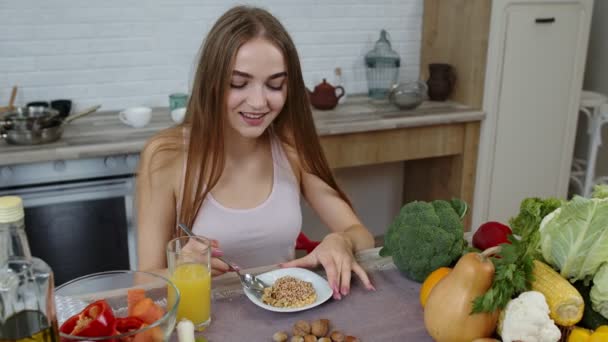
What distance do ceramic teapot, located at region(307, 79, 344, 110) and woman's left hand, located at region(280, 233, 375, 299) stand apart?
1.51m

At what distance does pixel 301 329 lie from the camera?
97cm

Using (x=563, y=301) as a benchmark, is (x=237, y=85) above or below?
above

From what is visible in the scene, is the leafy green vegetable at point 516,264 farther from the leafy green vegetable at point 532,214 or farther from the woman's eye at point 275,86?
the woman's eye at point 275,86

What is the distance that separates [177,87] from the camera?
9.27ft

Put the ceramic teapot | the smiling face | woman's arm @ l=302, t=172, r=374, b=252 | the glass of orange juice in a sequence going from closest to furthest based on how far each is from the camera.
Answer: the glass of orange juice, the smiling face, woman's arm @ l=302, t=172, r=374, b=252, the ceramic teapot

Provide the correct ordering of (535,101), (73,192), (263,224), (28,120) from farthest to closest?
(535,101) < (73,192) < (28,120) < (263,224)

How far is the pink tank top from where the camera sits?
1.51 meters

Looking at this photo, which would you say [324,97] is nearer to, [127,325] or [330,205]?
[330,205]

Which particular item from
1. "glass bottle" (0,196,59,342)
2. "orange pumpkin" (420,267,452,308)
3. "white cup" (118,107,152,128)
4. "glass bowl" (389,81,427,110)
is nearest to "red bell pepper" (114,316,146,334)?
"glass bottle" (0,196,59,342)

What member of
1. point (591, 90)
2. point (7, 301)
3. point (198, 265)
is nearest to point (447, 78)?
point (591, 90)

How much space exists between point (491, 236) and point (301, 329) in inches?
17.3

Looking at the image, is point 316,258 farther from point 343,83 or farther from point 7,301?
point 343,83

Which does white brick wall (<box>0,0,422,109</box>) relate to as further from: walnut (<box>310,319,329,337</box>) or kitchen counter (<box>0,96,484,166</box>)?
walnut (<box>310,319,329,337</box>)

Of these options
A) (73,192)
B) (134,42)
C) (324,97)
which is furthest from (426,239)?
(134,42)
